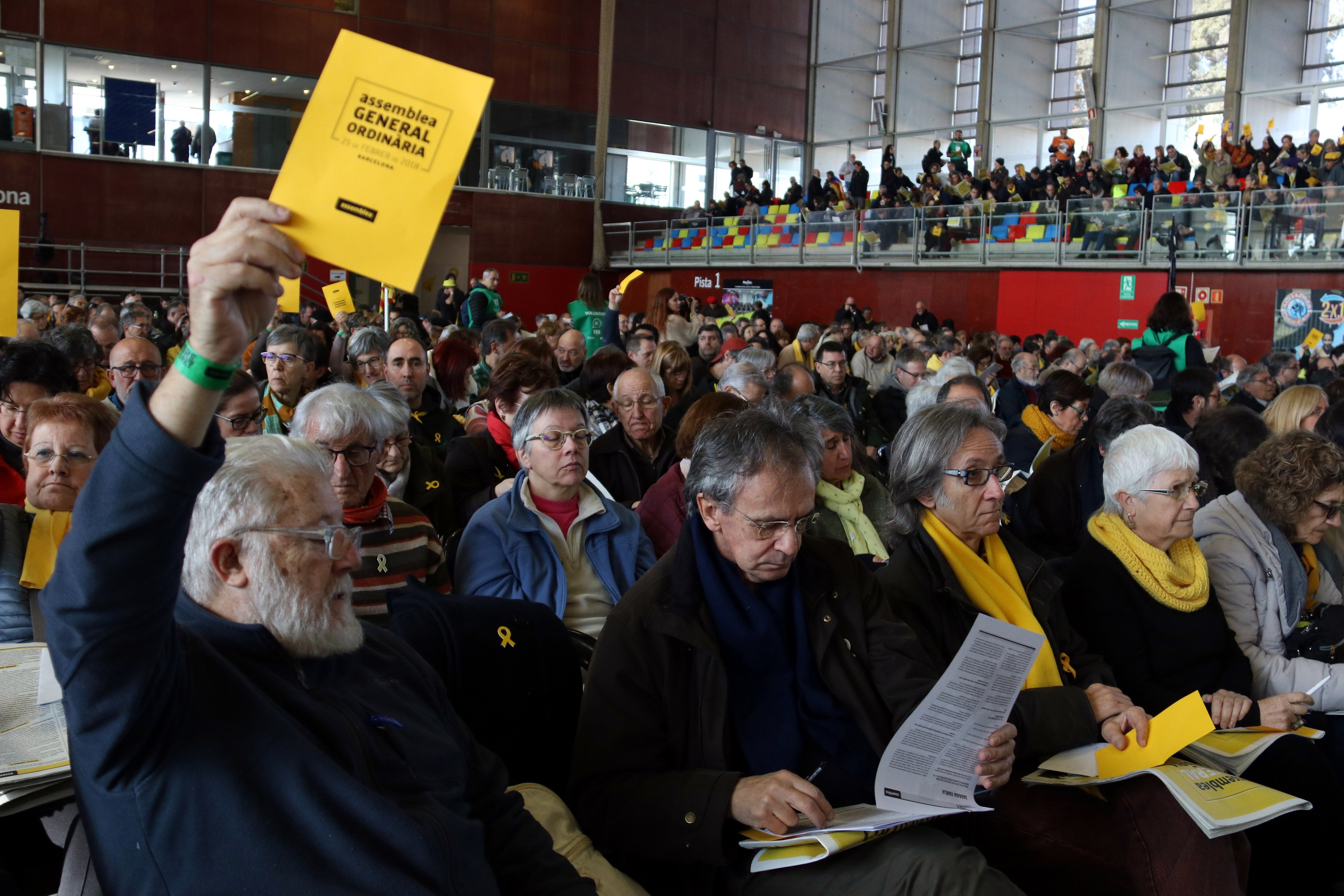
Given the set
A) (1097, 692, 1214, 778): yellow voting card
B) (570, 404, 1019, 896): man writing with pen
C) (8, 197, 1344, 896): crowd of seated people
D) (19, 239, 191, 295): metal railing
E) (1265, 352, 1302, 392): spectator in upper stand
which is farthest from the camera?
(19, 239, 191, 295): metal railing

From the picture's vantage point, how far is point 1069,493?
4832mm

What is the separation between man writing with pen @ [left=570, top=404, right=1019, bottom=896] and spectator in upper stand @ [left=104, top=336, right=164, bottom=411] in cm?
342

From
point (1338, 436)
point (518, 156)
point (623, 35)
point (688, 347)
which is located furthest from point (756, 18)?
point (1338, 436)

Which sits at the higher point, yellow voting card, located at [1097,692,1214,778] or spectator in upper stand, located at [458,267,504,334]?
spectator in upper stand, located at [458,267,504,334]

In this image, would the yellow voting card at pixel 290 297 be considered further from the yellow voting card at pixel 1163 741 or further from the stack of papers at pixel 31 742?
the yellow voting card at pixel 1163 741

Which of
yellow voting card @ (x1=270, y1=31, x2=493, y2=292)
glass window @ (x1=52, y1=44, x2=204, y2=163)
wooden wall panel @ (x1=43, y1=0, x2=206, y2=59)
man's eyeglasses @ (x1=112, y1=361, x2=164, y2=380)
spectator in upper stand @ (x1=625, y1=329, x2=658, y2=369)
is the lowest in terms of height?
man's eyeglasses @ (x1=112, y1=361, x2=164, y2=380)

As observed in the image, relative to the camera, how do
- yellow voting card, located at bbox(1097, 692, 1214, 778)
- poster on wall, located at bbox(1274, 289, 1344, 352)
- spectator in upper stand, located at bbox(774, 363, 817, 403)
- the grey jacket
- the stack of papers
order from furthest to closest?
1. poster on wall, located at bbox(1274, 289, 1344, 352)
2. spectator in upper stand, located at bbox(774, 363, 817, 403)
3. the grey jacket
4. yellow voting card, located at bbox(1097, 692, 1214, 778)
5. the stack of papers

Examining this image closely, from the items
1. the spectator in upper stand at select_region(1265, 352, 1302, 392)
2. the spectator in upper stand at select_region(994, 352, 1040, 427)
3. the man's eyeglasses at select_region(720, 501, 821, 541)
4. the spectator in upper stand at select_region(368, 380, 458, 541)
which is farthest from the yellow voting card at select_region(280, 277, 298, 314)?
the spectator in upper stand at select_region(1265, 352, 1302, 392)

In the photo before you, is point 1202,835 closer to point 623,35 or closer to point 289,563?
point 289,563

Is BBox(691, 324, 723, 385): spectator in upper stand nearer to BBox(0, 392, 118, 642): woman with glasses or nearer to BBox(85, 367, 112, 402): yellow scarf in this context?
BBox(85, 367, 112, 402): yellow scarf

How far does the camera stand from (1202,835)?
2.36 m

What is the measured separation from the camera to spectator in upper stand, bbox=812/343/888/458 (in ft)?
24.6

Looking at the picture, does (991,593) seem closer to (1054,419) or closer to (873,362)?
(1054,419)

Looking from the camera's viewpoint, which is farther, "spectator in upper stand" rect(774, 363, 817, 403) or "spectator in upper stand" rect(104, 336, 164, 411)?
"spectator in upper stand" rect(774, 363, 817, 403)
